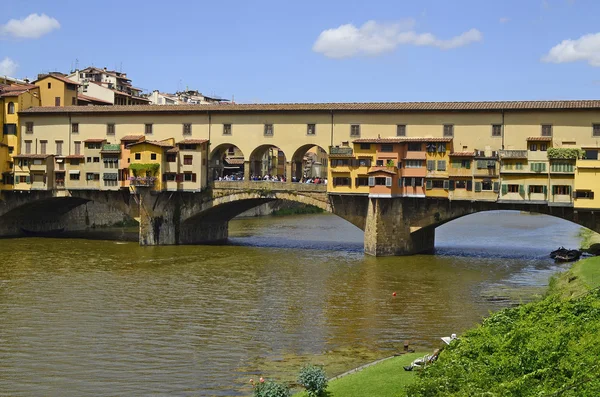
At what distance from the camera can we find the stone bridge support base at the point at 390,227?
56.2 metres

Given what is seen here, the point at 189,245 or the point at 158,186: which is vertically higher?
the point at 158,186

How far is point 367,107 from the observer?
58.6 meters

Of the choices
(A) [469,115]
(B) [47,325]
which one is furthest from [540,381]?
(A) [469,115]

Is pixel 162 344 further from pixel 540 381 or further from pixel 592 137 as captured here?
pixel 592 137

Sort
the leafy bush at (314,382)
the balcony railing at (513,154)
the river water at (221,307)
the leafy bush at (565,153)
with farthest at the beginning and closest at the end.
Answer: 1. the balcony railing at (513,154)
2. the leafy bush at (565,153)
3. the river water at (221,307)
4. the leafy bush at (314,382)

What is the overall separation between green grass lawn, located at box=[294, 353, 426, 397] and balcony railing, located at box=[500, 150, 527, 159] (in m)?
30.9

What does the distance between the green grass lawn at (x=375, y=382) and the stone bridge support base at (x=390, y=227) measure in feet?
101

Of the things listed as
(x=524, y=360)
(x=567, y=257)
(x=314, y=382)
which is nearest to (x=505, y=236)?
(x=567, y=257)

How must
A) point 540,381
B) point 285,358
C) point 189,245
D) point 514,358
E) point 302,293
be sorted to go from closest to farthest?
1. point 540,381
2. point 514,358
3. point 285,358
4. point 302,293
5. point 189,245

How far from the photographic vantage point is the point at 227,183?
62875 mm

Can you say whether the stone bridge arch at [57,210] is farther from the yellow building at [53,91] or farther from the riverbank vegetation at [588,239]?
the riverbank vegetation at [588,239]

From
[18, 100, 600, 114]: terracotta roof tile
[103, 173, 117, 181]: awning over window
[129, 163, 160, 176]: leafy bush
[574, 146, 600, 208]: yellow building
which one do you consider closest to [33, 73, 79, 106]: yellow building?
[18, 100, 600, 114]: terracotta roof tile

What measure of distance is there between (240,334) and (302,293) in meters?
10.4

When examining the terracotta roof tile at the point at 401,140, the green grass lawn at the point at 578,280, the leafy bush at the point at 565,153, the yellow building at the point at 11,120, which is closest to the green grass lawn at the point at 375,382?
the green grass lawn at the point at 578,280
